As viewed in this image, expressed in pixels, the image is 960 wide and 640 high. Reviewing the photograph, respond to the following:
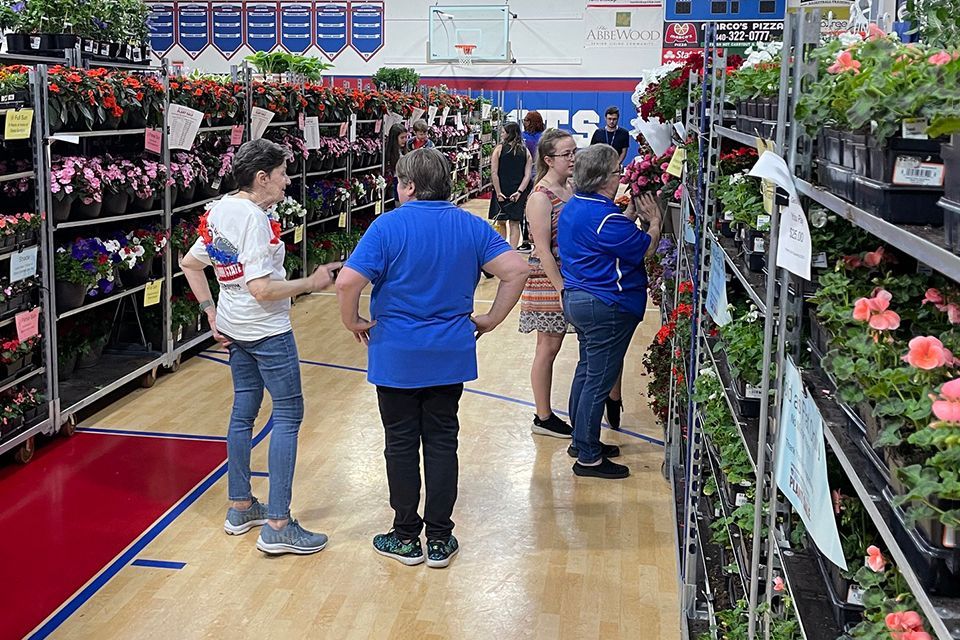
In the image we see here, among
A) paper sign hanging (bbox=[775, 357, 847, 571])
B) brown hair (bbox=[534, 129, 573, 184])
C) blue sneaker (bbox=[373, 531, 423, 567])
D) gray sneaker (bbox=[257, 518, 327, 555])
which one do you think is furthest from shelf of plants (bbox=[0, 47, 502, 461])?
paper sign hanging (bbox=[775, 357, 847, 571])

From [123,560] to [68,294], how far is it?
6.46ft

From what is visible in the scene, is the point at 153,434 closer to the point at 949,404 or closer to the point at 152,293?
the point at 152,293

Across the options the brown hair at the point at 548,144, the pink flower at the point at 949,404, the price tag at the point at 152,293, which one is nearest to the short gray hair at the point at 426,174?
the brown hair at the point at 548,144

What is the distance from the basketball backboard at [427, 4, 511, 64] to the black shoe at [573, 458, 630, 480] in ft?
61.2

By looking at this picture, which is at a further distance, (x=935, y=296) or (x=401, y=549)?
(x=401, y=549)

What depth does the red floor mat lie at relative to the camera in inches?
150

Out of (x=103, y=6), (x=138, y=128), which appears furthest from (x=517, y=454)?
(x=103, y=6)

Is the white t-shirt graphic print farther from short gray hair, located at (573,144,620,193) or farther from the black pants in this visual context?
short gray hair, located at (573,144,620,193)

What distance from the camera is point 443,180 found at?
3.80 meters

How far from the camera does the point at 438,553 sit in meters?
4.07

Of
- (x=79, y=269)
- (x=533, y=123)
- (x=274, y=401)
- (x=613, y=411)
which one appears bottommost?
(x=613, y=411)

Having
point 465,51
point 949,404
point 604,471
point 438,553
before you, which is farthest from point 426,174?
point 465,51

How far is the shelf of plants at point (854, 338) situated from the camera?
4.06ft

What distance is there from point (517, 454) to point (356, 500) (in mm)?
989
